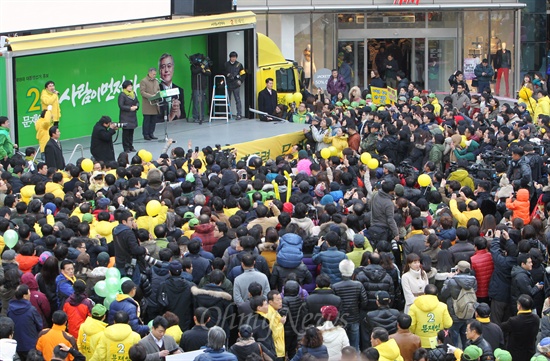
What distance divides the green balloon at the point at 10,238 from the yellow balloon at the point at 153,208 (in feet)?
5.88

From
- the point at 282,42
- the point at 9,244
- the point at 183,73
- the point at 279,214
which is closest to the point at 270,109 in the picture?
the point at 183,73

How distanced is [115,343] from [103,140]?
875cm

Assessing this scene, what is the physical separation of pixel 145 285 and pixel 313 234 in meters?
2.24

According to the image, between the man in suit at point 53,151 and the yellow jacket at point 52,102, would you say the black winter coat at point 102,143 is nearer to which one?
the man in suit at point 53,151

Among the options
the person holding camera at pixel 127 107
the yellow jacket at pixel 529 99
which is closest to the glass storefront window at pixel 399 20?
the yellow jacket at pixel 529 99

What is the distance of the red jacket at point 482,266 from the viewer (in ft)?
38.7

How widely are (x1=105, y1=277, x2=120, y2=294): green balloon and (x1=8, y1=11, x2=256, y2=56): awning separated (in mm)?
8216

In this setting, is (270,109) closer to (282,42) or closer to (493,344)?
(282,42)

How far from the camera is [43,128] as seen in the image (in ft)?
58.4

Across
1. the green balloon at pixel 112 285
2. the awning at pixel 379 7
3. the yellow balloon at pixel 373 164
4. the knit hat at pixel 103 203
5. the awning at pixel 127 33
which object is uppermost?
the awning at pixel 379 7

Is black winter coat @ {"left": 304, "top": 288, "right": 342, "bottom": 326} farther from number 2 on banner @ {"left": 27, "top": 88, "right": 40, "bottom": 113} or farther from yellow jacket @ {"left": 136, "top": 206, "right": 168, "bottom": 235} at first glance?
number 2 on banner @ {"left": 27, "top": 88, "right": 40, "bottom": 113}

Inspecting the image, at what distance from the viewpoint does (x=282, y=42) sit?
103 feet

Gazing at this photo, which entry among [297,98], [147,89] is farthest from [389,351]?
[297,98]

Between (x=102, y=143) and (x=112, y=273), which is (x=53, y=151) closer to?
(x=102, y=143)
